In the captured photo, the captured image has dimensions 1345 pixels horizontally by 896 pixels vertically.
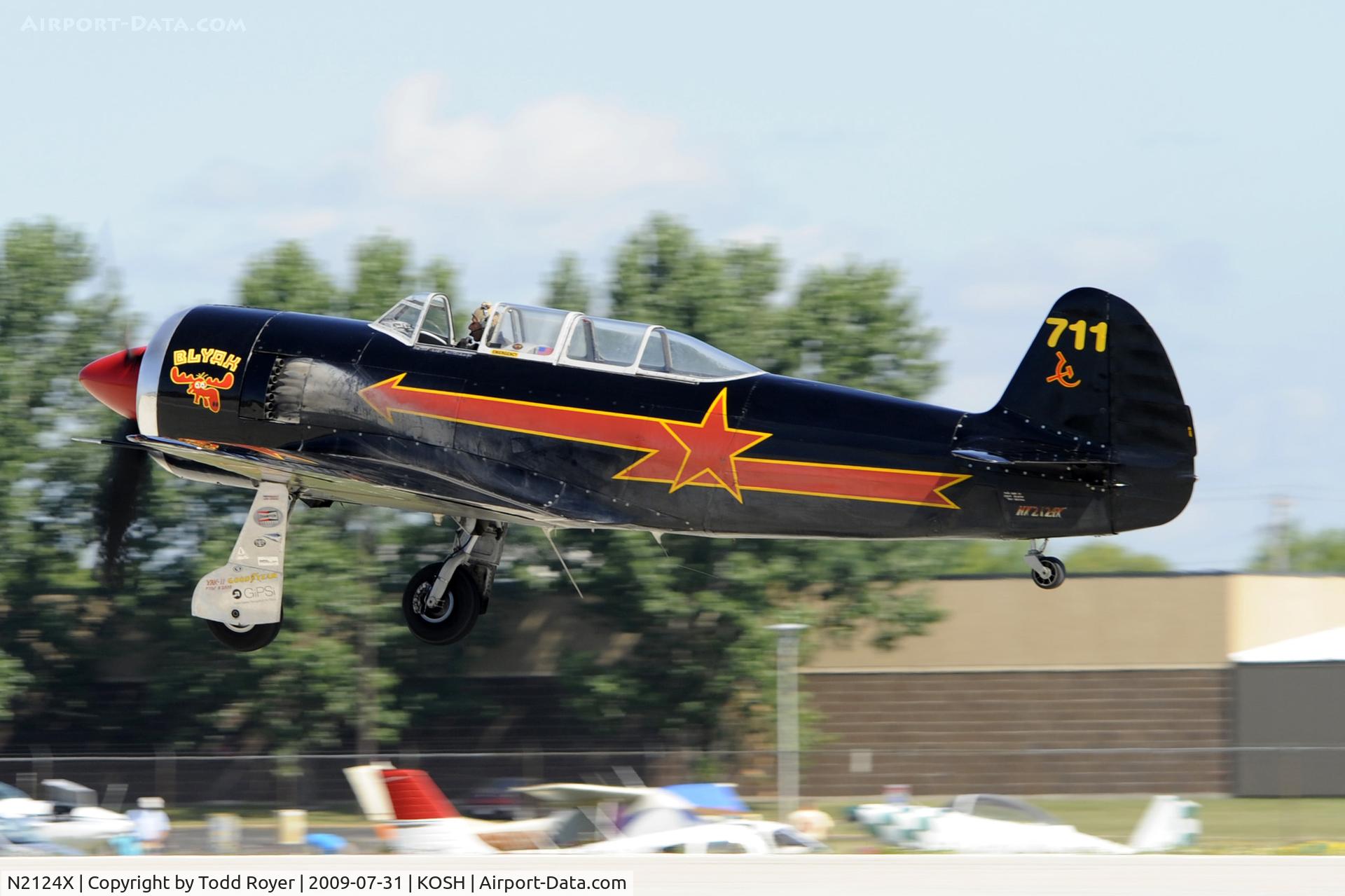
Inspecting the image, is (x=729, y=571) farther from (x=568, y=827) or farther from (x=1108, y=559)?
(x=1108, y=559)

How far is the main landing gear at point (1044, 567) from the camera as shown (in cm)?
1311

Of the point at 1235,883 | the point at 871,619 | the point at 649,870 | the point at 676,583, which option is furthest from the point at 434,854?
the point at 871,619

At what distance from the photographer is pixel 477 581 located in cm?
1573

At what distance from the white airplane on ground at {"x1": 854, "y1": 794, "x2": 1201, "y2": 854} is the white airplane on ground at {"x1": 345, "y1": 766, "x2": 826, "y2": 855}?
135cm

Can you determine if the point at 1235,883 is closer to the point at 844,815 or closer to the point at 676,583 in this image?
the point at 844,815

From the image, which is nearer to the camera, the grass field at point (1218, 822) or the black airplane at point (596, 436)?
the black airplane at point (596, 436)

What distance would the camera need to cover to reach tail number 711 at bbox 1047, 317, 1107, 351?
1309cm

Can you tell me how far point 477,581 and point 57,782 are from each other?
823cm

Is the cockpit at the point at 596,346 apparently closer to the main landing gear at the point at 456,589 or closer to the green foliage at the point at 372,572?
the main landing gear at the point at 456,589

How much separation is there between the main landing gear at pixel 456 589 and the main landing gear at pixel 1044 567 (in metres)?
4.96

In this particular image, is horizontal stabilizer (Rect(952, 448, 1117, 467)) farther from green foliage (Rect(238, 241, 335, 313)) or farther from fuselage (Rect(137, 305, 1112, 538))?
green foliage (Rect(238, 241, 335, 313))

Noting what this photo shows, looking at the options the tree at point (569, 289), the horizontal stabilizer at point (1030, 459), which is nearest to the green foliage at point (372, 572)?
the tree at point (569, 289)

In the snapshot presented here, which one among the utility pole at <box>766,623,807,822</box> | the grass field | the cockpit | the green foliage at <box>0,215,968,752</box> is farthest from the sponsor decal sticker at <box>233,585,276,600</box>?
the green foliage at <box>0,215,968,752</box>

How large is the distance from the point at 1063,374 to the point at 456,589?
5937 millimetres
